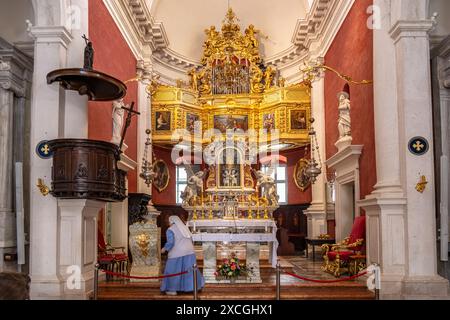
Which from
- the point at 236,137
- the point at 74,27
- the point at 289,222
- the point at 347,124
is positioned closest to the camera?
the point at 74,27

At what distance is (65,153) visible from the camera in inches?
330

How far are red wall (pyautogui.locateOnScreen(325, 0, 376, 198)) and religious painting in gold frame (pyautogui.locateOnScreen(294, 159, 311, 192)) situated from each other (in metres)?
4.03

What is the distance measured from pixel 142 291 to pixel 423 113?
18.6 ft

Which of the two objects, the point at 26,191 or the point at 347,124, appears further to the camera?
the point at 347,124

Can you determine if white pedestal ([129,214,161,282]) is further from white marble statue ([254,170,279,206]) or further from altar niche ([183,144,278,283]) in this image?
white marble statue ([254,170,279,206])

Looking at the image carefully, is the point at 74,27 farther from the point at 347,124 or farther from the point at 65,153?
the point at 347,124

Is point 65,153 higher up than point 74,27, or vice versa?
point 74,27

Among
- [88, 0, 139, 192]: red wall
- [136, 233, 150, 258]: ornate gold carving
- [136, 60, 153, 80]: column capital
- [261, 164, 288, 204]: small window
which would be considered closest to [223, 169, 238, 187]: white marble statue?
[88, 0, 139, 192]: red wall

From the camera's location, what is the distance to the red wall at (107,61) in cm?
1130

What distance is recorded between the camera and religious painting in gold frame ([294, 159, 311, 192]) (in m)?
18.7

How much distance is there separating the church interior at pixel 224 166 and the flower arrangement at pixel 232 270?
0.10 ft

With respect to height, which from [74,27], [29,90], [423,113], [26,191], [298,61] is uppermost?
[298,61]
